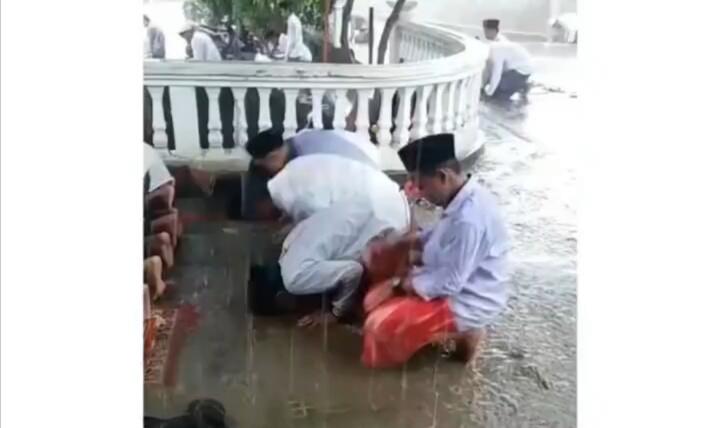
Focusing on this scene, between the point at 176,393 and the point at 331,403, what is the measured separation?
0.19m

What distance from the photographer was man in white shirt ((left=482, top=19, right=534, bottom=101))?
110 cm

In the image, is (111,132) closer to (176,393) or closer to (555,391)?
(176,393)

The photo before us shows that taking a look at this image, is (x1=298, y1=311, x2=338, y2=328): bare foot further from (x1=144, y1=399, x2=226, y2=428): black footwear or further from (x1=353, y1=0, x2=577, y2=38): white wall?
(x1=353, y1=0, x2=577, y2=38): white wall

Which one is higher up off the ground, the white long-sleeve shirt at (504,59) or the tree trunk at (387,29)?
the tree trunk at (387,29)

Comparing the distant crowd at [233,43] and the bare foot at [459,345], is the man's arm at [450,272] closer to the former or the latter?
the bare foot at [459,345]

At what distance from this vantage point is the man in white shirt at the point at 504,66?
43.4 inches

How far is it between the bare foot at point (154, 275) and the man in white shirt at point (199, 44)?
25 cm

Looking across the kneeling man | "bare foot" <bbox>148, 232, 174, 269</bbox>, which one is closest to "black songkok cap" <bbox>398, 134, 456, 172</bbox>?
the kneeling man

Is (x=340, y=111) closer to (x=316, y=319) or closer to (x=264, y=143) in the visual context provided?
(x=264, y=143)

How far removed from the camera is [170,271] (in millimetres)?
1067

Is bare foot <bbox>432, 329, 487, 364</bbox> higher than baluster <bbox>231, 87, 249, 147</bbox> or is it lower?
lower

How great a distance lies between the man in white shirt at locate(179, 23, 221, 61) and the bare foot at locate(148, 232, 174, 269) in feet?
0.73

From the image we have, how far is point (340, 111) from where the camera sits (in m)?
1.08

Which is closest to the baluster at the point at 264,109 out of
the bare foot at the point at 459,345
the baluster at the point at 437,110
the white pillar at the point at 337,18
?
the white pillar at the point at 337,18
